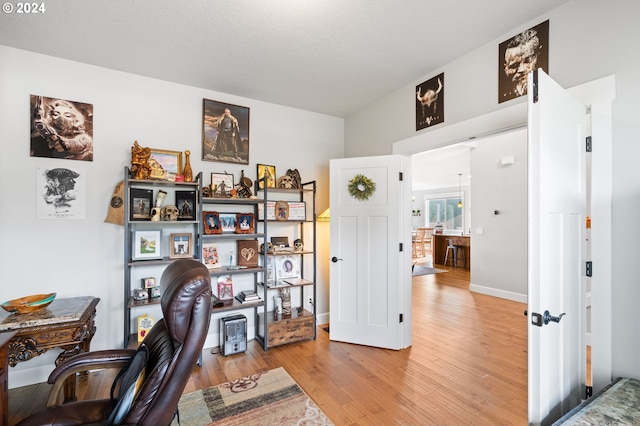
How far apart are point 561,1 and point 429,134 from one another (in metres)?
1.24

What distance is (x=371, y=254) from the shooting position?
325 centimetres

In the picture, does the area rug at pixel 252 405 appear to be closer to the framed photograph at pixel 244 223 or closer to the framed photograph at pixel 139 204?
the framed photograph at pixel 244 223

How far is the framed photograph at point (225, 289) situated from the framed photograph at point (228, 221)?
0.54 metres

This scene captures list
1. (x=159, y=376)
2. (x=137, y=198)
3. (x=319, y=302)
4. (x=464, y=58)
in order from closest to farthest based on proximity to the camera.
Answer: (x=159, y=376) < (x=464, y=58) < (x=137, y=198) < (x=319, y=302)

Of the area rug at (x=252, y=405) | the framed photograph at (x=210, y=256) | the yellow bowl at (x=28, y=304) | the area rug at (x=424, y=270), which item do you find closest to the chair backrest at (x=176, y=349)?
the area rug at (x=252, y=405)

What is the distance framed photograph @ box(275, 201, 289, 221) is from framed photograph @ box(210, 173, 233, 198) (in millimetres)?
574

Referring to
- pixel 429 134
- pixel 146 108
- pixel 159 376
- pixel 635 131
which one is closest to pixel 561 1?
pixel 635 131

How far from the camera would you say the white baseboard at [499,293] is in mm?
4785

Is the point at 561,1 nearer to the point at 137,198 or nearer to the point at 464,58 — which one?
the point at 464,58

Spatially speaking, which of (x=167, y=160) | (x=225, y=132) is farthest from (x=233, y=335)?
(x=225, y=132)

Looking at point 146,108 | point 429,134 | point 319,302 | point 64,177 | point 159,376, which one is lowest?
point 319,302

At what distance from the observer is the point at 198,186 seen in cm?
283

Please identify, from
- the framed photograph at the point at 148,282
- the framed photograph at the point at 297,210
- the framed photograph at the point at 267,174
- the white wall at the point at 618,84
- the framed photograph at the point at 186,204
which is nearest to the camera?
the white wall at the point at 618,84

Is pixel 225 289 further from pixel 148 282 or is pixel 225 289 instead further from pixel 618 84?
pixel 618 84
